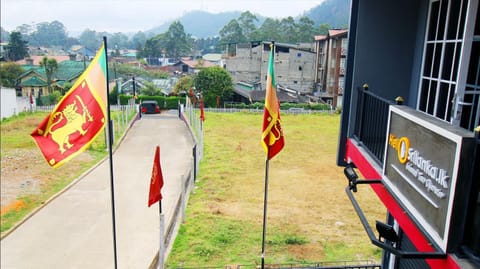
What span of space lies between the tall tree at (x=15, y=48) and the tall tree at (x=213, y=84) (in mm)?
43270

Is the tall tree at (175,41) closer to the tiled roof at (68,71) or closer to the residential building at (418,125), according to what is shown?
the tiled roof at (68,71)

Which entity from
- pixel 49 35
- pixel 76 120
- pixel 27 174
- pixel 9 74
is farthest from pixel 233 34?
pixel 49 35

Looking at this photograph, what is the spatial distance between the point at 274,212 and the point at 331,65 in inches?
1215

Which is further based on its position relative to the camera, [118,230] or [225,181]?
[225,181]

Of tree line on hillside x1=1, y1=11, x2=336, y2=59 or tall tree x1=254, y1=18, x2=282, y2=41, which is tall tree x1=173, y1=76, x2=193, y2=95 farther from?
tall tree x1=254, y1=18, x2=282, y2=41

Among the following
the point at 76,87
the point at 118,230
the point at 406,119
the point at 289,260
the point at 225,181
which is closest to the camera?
the point at 406,119

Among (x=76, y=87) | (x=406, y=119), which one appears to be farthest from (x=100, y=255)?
(x=406, y=119)

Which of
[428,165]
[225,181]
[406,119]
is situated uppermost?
[406,119]

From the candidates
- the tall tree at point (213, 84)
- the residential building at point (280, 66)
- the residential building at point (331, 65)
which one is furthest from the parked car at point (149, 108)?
the residential building at point (331, 65)

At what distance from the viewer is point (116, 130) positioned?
21000 millimetres

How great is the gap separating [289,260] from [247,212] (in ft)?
9.29

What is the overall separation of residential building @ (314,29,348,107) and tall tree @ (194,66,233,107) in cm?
1013

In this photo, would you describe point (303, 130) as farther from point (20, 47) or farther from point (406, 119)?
point (20, 47)

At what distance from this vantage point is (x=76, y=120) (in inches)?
173
